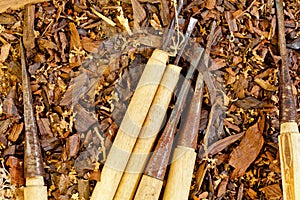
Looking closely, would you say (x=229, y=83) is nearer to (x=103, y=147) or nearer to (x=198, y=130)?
(x=198, y=130)

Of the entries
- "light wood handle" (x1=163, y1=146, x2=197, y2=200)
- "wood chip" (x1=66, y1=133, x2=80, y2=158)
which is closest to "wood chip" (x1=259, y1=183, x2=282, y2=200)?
"light wood handle" (x1=163, y1=146, x2=197, y2=200)

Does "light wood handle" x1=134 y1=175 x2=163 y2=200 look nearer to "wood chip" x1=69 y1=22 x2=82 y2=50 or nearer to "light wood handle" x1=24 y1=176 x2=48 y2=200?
"light wood handle" x1=24 y1=176 x2=48 y2=200

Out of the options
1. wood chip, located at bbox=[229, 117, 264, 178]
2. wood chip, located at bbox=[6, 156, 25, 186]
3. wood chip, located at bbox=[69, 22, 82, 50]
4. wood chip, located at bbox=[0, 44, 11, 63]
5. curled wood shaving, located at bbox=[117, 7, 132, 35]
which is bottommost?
wood chip, located at bbox=[6, 156, 25, 186]

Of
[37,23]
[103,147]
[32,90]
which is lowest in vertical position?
[103,147]

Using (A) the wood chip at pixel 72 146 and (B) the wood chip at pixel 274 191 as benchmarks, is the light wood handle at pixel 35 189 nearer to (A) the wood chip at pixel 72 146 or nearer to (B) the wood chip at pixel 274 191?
(A) the wood chip at pixel 72 146

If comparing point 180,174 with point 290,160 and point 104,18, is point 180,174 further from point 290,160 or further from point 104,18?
point 104,18

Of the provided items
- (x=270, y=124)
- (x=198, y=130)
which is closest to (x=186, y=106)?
(x=198, y=130)

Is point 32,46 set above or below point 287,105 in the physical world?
above

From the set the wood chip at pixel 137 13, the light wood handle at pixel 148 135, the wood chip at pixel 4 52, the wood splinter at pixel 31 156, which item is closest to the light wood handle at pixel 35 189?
the wood splinter at pixel 31 156
